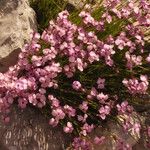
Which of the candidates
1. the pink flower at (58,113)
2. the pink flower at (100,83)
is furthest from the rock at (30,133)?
the pink flower at (100,83)

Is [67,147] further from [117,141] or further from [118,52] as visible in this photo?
[118,52]

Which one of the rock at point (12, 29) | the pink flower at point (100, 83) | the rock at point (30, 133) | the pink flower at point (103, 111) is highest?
the rock at point (12, 29)

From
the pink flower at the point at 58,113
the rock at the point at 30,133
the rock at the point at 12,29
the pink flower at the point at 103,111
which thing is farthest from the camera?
the rock at the point at 12,29

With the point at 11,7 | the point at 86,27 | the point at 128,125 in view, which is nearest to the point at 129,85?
the point at 128,125

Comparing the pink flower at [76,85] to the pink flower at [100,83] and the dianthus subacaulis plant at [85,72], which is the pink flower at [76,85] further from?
the pink flower at [100,83]

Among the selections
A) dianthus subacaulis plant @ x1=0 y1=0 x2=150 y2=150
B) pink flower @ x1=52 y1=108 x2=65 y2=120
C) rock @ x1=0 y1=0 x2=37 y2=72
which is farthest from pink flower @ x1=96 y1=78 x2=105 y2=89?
rock @ x1=0 y1=0 x2=37 y2=72

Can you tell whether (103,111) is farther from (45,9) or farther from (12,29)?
(45,9)
